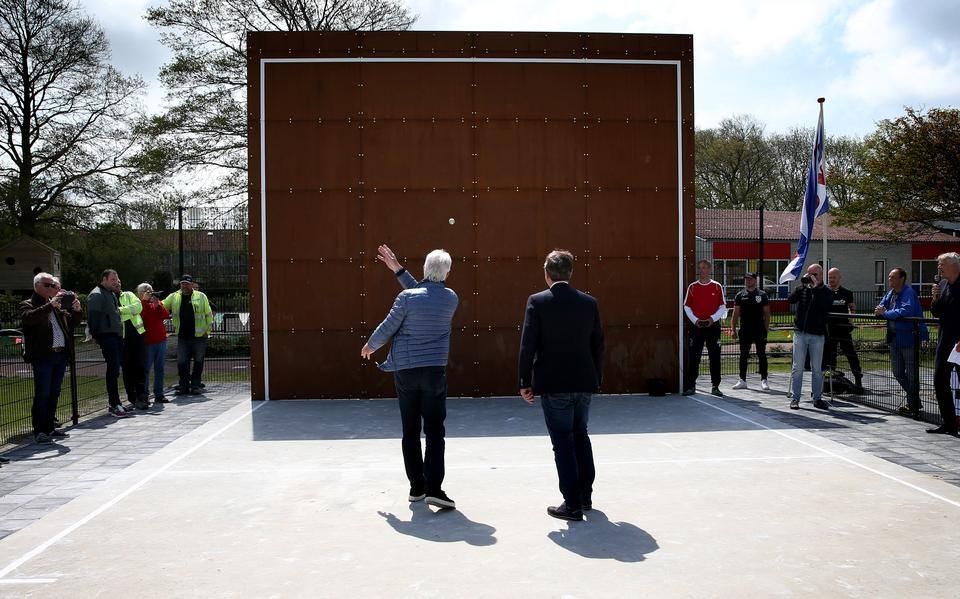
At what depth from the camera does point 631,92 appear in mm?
11289

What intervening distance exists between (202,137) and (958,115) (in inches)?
931

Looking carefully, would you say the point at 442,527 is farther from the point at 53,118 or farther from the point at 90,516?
the point at 53,118

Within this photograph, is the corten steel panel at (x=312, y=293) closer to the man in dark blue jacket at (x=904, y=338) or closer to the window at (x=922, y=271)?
the man in dark blue jacket at (x=904, y=338)

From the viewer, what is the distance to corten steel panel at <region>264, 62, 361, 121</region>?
11.0 metres

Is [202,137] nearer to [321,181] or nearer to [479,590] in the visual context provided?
[321,181]

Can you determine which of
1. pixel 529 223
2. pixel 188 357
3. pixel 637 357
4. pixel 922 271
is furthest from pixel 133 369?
pixel 922 271

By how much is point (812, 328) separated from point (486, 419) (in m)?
4.26

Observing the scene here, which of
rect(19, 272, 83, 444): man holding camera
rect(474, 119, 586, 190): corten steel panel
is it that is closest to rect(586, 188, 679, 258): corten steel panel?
rect(474, 119, 586, 190): corten steel panel

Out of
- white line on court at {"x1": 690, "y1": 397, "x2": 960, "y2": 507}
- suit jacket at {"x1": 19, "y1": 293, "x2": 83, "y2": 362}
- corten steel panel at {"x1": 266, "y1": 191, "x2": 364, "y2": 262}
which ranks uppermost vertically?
corten steel panel at {"x1": 266, "y1": 191, "x2": 364, "y2": 262}

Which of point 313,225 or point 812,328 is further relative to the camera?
point 313,225

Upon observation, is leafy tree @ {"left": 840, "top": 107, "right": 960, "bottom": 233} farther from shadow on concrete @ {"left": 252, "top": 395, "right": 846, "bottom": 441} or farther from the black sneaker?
the black sneaker

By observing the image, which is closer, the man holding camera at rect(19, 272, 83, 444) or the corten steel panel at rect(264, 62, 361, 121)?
the man holding camera at rect(19, 272, 83, 444)

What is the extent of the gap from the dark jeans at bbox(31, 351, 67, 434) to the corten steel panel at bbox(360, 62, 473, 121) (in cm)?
507

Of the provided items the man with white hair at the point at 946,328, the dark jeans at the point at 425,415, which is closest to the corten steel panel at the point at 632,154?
the man with white hair at the point at 946,328
